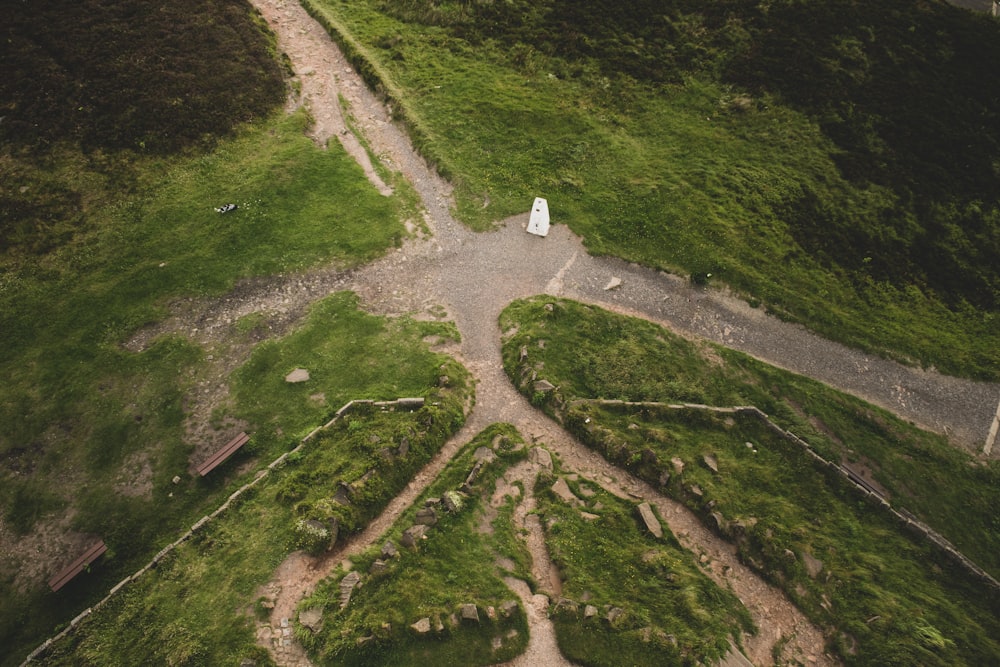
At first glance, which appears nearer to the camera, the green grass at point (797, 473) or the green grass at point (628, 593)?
the green grass at point (628, 593)

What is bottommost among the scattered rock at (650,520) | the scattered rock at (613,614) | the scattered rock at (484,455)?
the scattered rock at (613,614)

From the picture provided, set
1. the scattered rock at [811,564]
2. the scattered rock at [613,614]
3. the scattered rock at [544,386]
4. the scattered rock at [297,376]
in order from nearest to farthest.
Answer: the scattered rock at [613,614], the scattered rock at [811,564], the scattered rock at [544,386], the scattered rock at [297,376]

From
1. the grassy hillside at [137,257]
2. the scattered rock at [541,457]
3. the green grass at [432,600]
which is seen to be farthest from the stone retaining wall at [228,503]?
the scattered rock at [541,457]

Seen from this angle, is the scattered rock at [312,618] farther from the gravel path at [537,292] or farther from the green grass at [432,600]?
the gravel path at [537,292]

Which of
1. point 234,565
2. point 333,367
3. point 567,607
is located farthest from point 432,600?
point 333,367

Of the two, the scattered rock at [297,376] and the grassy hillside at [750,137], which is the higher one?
the grassy hillside at [750,137]

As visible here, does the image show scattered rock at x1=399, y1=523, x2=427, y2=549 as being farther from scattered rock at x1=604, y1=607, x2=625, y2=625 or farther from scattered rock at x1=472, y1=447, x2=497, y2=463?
scattered rock at x1=604, y1=607, x2=625, y2=625
